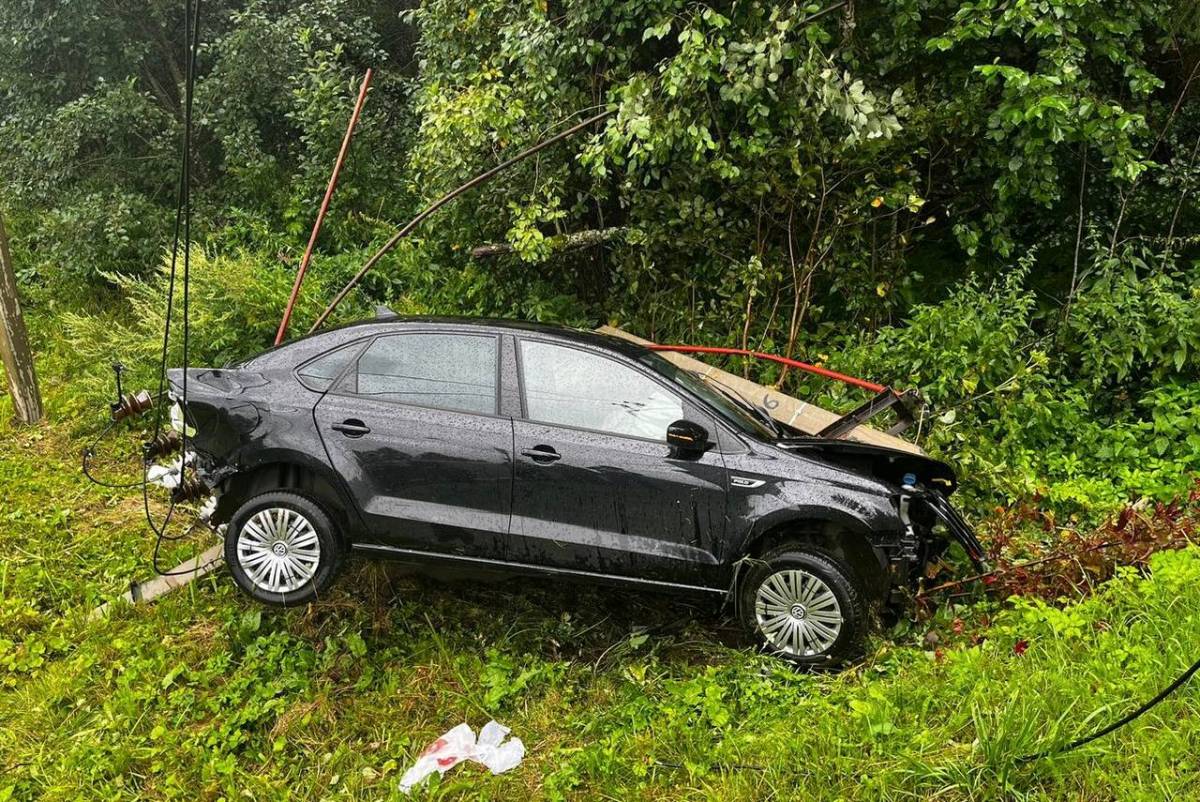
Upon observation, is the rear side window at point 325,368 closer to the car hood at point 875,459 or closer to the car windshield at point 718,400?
Result: the car windshield at point 718,400

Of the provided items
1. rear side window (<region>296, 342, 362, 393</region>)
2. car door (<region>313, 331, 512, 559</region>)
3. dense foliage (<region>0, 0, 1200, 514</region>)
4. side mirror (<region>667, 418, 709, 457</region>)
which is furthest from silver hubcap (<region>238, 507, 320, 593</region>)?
dense foliage (<region>0, 0, 1200, 514</region>)

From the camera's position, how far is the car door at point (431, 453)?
13.1ft

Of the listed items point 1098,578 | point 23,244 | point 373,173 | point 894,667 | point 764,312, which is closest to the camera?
point 894,667

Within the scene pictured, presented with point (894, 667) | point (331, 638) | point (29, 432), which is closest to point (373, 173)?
point (29, 432)

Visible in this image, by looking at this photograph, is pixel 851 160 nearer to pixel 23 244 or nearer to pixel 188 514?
pixel 188 514

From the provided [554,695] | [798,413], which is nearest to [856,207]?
[798,413]

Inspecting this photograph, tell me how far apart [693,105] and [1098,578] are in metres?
3.87

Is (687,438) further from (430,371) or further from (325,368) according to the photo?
(325,368)

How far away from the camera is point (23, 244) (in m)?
10.5

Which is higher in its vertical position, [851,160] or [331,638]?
[851,160]

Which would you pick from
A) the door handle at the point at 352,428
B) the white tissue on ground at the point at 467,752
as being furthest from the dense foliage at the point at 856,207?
the white tissue on ground at the point at 467,752

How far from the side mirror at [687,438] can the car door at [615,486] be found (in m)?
0.04

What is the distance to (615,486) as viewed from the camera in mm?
3918

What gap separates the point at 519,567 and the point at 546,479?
1.48 ft
